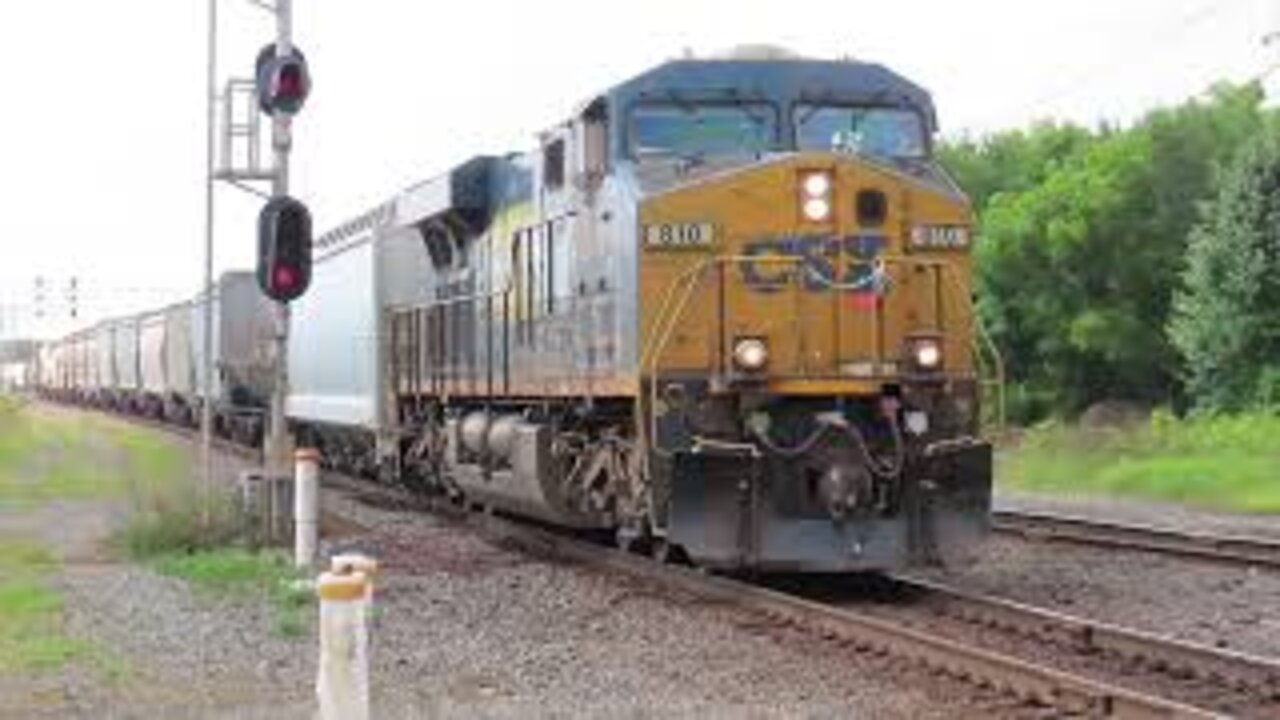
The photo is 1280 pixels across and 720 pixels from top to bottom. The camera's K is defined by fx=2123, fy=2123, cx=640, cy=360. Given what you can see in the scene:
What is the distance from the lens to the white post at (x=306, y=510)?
16328 millimetres

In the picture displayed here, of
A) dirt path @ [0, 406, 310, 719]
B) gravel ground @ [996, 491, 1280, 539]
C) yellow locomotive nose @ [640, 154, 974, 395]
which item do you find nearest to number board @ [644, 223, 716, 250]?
yellow locomotive nose @ [640, 154, 974, 395]

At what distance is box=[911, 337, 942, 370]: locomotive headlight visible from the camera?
46.3 feet

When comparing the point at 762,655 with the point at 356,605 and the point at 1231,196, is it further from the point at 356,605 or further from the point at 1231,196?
the point at 1231,196

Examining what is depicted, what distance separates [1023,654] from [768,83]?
5182 millimetres

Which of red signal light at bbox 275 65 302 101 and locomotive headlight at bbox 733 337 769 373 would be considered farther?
red signal light at bbox 275 65 302 101

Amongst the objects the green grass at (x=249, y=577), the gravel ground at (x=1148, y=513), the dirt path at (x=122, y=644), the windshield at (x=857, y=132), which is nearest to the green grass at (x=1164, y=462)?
the gravel ground at (x=1148, y=513)

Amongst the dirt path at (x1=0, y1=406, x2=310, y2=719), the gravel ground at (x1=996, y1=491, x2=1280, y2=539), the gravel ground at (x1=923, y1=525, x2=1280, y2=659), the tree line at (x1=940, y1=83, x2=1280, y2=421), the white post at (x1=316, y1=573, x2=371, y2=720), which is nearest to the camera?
the white post at (x1=316, y1=573, x2=371, y2=720)

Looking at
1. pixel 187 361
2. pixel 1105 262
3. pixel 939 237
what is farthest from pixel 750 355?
pixel 1105 262

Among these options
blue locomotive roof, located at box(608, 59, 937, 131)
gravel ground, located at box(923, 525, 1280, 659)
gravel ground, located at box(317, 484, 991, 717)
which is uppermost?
blue locomotive roof, located at box(608, 59, 937, 131)

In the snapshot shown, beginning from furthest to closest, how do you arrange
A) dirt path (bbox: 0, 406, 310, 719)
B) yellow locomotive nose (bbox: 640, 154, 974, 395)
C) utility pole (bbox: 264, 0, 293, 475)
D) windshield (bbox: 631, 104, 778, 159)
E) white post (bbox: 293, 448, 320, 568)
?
utility pole (bbox: 264, 0, 293, 475)
white post (bbox: 293, 448, 320, 568)
windshield (bbox: 631, 104, 778, 159)
yellow locomotive nose (bbox: 640, 154, 974, 395)
dirt path (bbox: 0, 406, 310, 719)

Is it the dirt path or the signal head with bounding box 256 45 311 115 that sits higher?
the signal head with bounding box 256 45 311 115

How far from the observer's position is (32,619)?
1338 centimetres

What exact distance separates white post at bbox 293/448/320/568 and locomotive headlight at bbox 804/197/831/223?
4.81 meters

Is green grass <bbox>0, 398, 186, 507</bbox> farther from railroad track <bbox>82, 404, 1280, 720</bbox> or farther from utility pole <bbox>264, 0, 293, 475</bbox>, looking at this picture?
railroad track <bbox>82, 404, 1280, 720</bbox>
